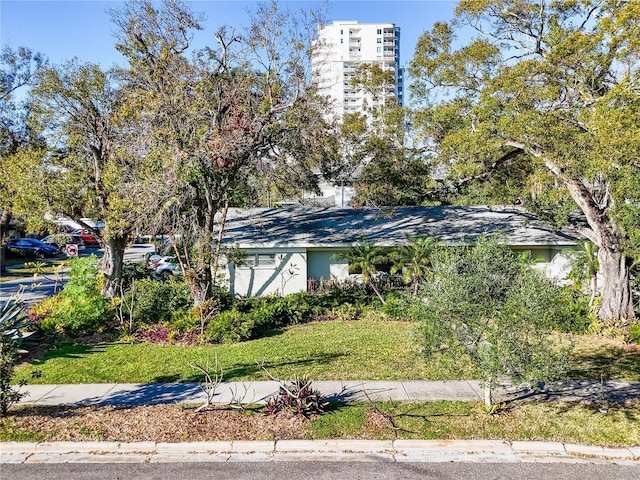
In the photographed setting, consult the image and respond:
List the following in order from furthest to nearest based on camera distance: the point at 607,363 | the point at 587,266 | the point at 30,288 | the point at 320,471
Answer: the point at 30,288
the point at 587,266
the point at 607,363
the point at 320,471

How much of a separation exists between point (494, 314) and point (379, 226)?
1403 centimetres

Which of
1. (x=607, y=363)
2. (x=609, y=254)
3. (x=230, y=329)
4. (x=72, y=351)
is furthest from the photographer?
(x=609, y=254)

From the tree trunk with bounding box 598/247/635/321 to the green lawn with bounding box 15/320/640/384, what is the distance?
6.26ft

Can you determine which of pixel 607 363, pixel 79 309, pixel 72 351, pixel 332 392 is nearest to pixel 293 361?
pixel 332 392

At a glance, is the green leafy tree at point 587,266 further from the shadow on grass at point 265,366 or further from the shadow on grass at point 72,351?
the shadow on grass at point 72,351

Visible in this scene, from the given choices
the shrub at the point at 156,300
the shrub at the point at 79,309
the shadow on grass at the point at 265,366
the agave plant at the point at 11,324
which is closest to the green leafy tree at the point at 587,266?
the shadow on grass at the point at 265,366

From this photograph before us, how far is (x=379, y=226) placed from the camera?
858 inches

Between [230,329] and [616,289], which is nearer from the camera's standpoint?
[230,329]

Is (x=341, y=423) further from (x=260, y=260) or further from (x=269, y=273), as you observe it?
(x=260, y=260)

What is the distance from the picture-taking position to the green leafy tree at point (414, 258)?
17734mm

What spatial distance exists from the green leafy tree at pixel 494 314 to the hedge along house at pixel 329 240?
1135 cm

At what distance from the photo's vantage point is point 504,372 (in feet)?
25.2

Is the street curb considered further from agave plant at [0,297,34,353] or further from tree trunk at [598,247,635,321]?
tree trunk at [598,247,635,321]

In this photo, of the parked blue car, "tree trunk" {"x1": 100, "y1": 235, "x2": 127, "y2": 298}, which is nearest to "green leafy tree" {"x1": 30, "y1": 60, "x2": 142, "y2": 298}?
"tree trunk" {"x1": 100, "y1": 235, "x2": 127, "y2": 298}
